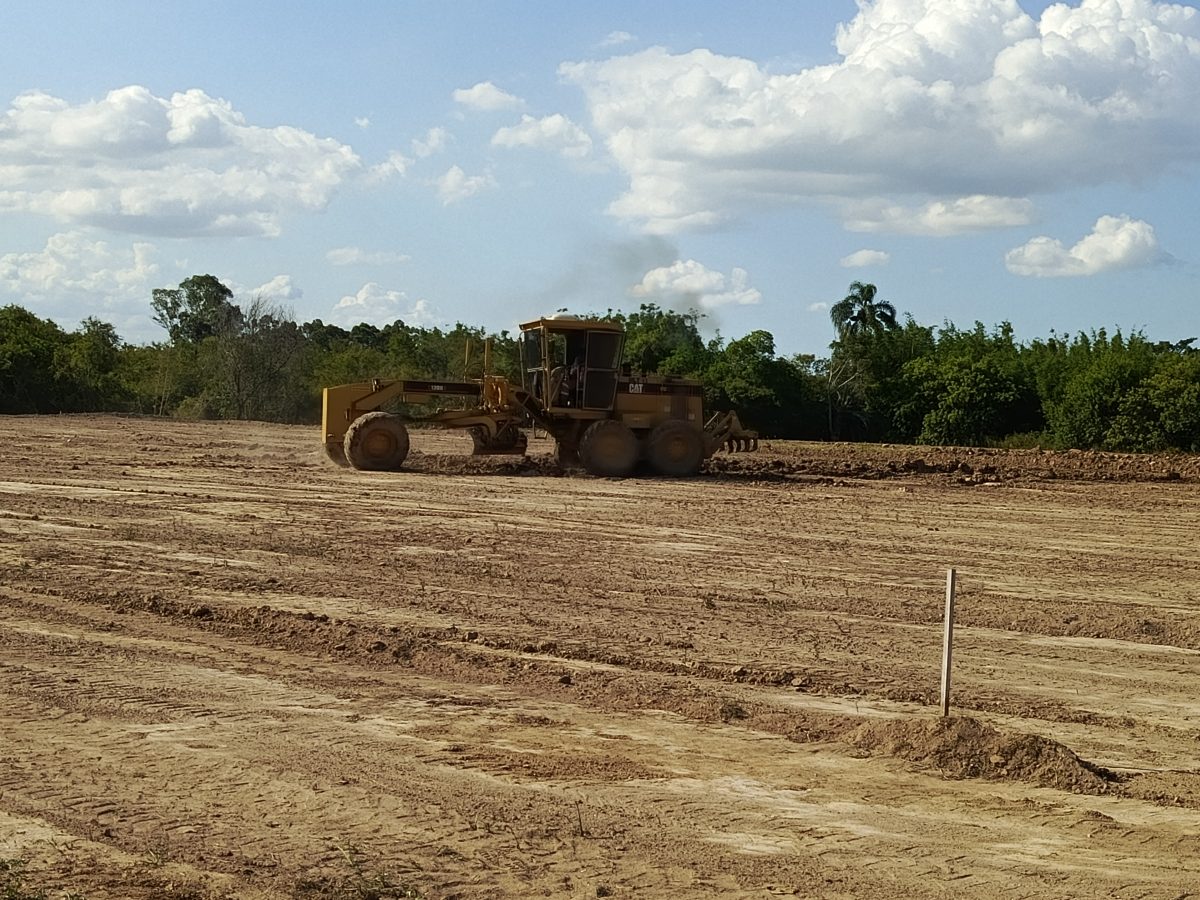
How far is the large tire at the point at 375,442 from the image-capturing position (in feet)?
80.9

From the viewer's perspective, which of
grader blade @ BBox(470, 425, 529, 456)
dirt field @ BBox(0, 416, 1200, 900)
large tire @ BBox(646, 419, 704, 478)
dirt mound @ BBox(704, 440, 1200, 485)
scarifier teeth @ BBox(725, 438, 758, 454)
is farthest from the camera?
dirt mound @ BBox(704, 440, 1200, 485)

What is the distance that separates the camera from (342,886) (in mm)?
5211

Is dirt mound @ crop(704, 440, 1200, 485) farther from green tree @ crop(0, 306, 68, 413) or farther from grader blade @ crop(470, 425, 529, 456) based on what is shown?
green tree @ crop(0, 306, 68, 413)

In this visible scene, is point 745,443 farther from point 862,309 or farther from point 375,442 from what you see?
point 862,309

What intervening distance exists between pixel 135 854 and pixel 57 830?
47cm

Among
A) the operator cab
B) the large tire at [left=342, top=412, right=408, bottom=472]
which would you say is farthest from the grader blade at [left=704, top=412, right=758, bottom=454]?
the large tire at [left=342, top=412, right=408, bottom=472]

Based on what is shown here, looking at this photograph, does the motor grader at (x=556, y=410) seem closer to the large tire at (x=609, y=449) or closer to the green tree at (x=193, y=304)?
the large tire at (x=609, y=449)

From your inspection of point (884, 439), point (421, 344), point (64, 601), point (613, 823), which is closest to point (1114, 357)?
point (884, 439)

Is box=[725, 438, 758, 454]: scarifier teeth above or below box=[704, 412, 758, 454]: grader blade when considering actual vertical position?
below

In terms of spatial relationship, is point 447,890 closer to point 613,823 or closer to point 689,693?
point 613,823

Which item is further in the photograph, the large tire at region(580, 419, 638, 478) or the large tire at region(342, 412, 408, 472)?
the large tire at region(580, 419, 638, 478)

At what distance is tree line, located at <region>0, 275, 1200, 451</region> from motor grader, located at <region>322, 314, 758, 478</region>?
8.01 ft

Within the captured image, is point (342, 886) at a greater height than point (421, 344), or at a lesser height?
lesser

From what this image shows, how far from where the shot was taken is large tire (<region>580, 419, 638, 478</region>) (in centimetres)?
2550
